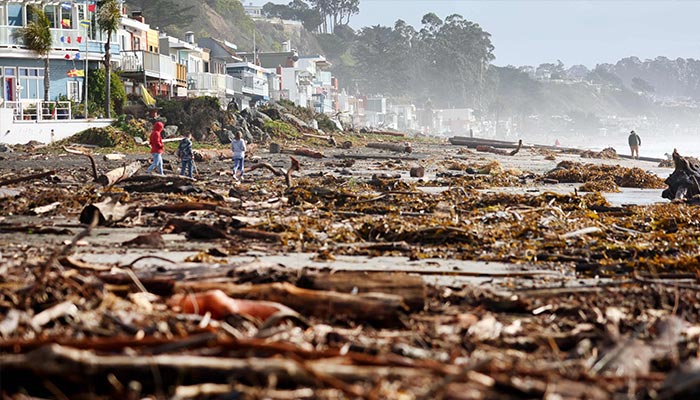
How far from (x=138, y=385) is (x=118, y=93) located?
51.6 meters

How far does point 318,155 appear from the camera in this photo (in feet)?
136

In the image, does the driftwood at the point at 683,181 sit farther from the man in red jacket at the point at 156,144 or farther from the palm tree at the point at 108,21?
the palm tree at the point at 108,21

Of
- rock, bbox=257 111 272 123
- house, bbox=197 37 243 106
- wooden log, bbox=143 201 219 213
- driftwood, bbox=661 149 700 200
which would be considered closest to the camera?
wooden log, bbox=143 201 219 213

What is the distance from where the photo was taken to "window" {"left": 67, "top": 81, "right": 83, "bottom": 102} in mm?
54312

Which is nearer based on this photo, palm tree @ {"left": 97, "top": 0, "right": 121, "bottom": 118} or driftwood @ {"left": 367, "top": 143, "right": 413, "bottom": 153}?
palm tree @ {"left": 97, "top": 0, "right": 121, "bottom": 118}

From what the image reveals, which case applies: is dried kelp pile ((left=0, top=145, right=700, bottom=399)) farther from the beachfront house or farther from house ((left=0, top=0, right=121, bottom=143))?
the beachfront house

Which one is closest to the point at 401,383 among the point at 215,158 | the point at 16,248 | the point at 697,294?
the point at 697,294

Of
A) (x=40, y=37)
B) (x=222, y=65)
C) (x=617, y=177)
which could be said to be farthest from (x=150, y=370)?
(x=222, y=65)

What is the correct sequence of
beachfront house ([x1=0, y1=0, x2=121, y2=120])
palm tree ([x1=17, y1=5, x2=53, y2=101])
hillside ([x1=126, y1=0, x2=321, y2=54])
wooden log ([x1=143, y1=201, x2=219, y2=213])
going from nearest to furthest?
wooden log ([x1=143, y1=201, x2=219, y2=213])
palm tree ([x1=17, y1=5, x2=53, y2=101])
beachfront house ([x1=0, y1=0, x2=121, y2=120])
hillside ([x1=126, y1=0, x2=321, y2=54])

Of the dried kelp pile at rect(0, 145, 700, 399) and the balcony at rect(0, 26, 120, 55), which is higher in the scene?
the balcony at rect(0, 26, 120, 55)

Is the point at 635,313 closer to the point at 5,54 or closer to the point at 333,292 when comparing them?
the point at 333,292

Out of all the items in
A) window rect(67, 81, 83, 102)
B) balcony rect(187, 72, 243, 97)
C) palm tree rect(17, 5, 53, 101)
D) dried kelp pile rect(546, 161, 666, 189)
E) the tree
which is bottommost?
dried kelp pile rect(546, 161, 666, 189)

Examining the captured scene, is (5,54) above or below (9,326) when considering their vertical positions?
above

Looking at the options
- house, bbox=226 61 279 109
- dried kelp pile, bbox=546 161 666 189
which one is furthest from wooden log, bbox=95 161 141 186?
house, bbox=226 61 279 109
